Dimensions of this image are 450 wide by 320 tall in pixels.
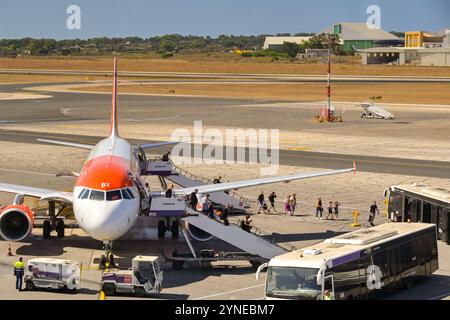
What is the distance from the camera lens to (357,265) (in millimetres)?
36156

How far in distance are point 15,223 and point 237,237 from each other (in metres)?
12.0

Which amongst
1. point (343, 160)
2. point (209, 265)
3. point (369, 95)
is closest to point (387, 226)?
point (209, 265)

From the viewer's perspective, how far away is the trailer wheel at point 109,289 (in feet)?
126

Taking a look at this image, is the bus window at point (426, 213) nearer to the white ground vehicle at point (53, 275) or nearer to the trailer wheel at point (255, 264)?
the trailer wheel at point (255, 264)

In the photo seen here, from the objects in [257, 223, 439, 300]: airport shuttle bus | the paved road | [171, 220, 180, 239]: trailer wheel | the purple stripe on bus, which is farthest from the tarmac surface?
the purple stripe on bus

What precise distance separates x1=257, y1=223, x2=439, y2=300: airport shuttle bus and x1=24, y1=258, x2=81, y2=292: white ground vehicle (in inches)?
317

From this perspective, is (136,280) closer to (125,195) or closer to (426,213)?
(125,195)

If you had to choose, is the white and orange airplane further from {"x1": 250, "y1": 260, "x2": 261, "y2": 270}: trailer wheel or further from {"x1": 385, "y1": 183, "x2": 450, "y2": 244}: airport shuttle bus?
{"x1": 385, "y1": 183, "x2": 450, "y2": 244}: airport shuttle bus

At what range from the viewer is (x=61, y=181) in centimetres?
7238

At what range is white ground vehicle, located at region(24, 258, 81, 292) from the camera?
3869cm

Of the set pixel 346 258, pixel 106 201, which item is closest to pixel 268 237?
pixel 106 201

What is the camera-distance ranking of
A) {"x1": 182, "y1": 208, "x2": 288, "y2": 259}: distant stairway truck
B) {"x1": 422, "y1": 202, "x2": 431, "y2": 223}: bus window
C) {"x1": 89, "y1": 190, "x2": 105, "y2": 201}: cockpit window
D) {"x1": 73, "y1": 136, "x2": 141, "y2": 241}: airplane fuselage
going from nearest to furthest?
{"x1": 73, "y1": 136, "x2": 141, "y2": 241}: airplane fuselage → {"x1": 89, "y1": 190, "x2": 105, "y2": 201}: cockpit window → {"x1": 182, "y1": 208, "x2": 288, "y2": 259}: distant stairway truck → {"x1": 422, "y1": 202, "x2": 431, "y2": 223}: bus window

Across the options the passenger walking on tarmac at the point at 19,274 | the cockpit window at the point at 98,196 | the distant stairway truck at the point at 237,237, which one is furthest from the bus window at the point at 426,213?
the passenger walking on tarmac at the point at 19,274
